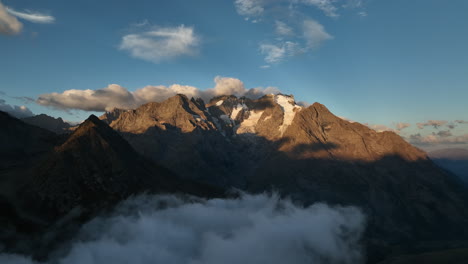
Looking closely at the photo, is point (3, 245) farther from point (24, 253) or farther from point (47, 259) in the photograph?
point (47, 259)

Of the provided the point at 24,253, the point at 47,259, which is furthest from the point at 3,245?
the point at 47,259

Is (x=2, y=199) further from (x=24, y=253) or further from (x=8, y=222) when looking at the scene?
(x=24, y=253)

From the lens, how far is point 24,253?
182000 mm

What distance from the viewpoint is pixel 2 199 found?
7781 inches

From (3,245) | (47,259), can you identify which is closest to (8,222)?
(3,245)

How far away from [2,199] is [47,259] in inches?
1860

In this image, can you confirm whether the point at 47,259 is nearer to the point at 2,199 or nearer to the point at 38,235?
the point at 38,235

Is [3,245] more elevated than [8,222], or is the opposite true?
[8,222]

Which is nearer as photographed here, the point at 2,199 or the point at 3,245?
the point at 3,245

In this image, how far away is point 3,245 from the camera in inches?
6905

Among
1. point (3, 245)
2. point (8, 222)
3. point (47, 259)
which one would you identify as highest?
point (8, 222)

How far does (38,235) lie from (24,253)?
12.8 meters

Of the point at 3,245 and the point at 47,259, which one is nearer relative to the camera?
the point at 3,245

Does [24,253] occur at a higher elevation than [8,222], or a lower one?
lower
